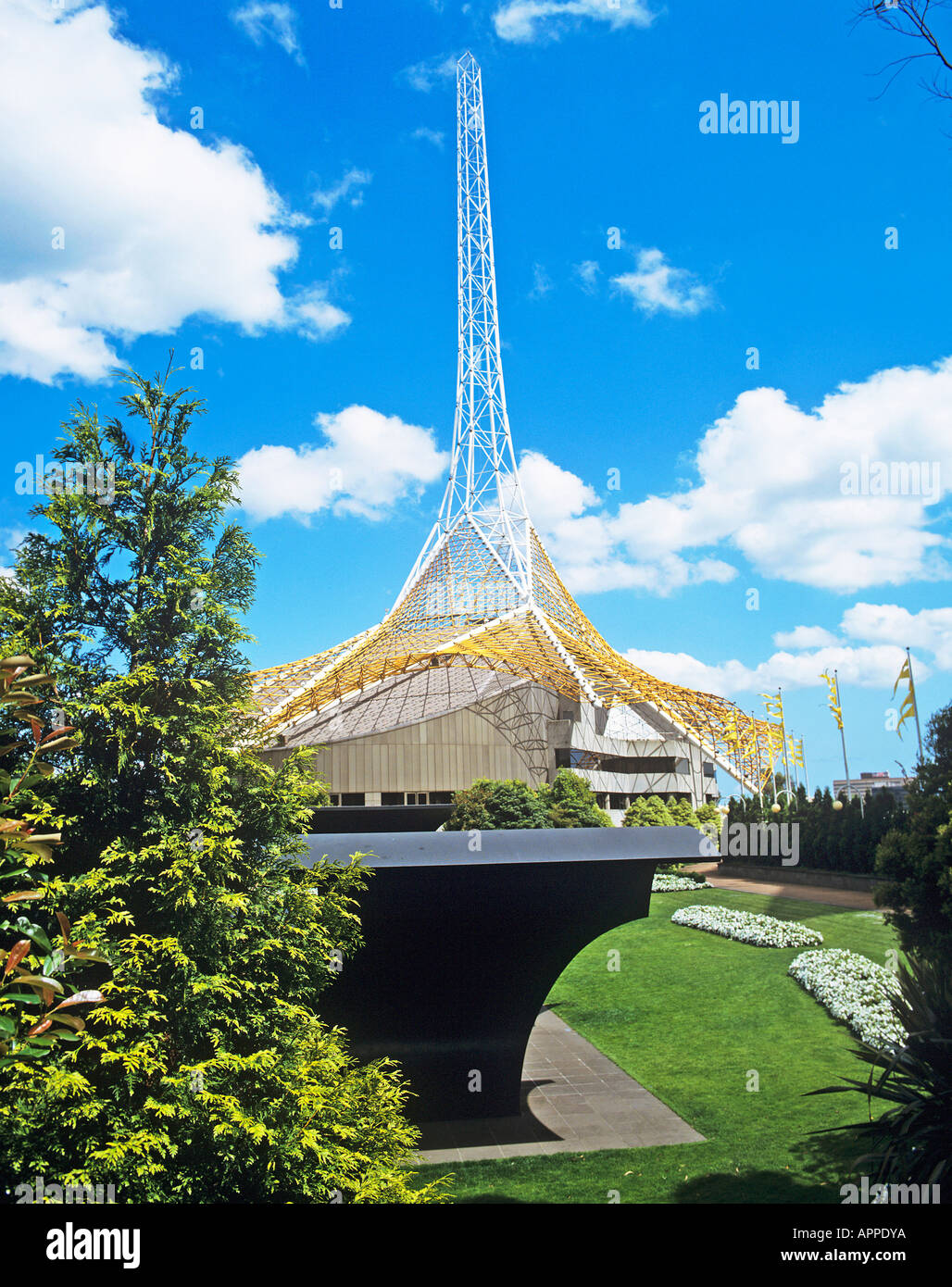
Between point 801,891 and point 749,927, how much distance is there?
24.7 ft

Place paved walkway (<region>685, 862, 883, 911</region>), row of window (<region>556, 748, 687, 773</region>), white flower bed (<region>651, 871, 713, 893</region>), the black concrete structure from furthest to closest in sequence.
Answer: row of window (<region>556, 748, 687, 773</region>) < white flower bed (<region>651, 871, 713, 893</region>) < paved walkway (<region>685, 862, 883, 911</region>) < the black concrete structure

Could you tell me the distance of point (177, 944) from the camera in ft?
15.5

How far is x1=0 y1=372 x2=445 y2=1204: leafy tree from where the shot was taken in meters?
4.41

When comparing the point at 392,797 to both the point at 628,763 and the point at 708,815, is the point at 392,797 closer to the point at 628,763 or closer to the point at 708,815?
the point at 708,815

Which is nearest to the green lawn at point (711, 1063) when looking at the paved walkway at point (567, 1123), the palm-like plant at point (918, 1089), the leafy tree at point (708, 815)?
the paved walkway at point (567, 1123)

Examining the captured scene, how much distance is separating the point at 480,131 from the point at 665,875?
4115cm

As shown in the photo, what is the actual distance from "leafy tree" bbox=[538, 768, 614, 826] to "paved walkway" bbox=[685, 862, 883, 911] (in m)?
3.53

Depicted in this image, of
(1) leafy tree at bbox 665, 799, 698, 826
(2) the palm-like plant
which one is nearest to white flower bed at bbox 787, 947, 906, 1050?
(2) the palm-like plant

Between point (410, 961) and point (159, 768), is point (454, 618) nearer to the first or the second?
point (410, 961)

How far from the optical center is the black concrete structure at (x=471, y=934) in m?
6.92

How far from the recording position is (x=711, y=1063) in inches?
452

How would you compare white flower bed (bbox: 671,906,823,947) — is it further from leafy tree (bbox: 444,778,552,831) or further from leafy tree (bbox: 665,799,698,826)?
leafy tree (bbox: 665,799,698,826)

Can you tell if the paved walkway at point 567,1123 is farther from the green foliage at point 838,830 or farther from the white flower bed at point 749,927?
the green foliage at point 838,830
